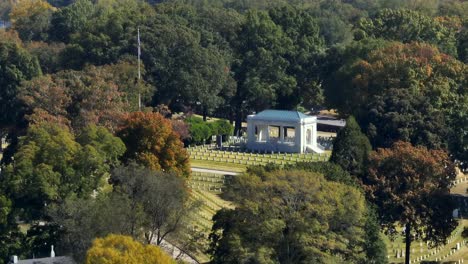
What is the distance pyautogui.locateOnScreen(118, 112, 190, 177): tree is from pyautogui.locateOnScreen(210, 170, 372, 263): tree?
1354cm

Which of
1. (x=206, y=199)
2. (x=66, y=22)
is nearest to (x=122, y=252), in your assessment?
(x=206, y=199)

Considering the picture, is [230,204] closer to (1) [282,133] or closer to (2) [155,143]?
(2) [155,143]

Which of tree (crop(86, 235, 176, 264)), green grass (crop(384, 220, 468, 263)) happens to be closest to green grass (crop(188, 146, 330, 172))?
green grass (crop(384, 220, 468, 263))

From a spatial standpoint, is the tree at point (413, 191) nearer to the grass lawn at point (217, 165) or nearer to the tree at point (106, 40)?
the grass lawn at point (217, 165)

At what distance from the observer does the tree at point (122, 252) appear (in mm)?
63812

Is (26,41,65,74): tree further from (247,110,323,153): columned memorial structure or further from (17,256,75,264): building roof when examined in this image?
(17,256,75,264): building roof

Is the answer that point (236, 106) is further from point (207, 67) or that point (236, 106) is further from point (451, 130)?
point (451, 130)

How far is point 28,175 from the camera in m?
78.5

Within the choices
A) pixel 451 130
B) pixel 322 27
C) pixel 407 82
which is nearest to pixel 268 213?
pixel 451 130

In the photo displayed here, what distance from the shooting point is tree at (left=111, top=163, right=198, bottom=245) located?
2916 inches

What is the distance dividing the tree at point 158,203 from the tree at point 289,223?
6.83 feet

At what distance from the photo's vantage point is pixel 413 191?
84.6 m

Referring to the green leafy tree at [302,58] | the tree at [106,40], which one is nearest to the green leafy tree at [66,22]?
the tree at [106,40]

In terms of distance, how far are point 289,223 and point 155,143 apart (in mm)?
18716
